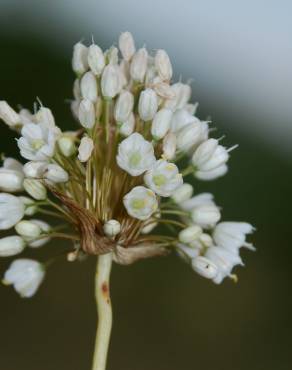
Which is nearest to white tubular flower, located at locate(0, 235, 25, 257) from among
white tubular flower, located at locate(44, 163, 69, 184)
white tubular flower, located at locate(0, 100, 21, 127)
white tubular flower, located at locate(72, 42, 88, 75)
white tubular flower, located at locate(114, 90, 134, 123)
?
white tubular flower, located at locate(44, 163, 69, 184)

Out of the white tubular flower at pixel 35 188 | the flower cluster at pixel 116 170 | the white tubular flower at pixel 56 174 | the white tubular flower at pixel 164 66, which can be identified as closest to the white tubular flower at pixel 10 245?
the flower cluster at pixel 116 170

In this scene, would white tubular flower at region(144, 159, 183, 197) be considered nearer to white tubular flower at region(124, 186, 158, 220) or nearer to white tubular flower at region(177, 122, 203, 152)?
white tubular flower at region(124, 186, 158, 220)

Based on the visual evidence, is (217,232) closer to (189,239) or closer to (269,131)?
(189,239)

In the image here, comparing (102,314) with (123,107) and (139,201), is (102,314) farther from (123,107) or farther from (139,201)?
(123,107)

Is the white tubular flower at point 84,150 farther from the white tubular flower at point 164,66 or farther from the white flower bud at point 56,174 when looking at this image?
the white tubular flower at point 164,66

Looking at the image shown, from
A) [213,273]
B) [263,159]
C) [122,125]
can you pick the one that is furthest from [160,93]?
[263,159]
